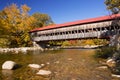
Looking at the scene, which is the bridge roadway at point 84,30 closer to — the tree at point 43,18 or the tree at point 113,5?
the tree at point 113,5

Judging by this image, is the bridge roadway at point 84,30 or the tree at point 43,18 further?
the tree at point 43,18

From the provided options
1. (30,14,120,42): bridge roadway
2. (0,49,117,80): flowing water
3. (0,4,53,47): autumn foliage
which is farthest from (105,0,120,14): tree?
(0,4,53,47): autumn foliage

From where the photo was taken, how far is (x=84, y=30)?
32156 mm

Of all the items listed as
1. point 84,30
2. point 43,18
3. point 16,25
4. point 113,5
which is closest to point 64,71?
point 113,5

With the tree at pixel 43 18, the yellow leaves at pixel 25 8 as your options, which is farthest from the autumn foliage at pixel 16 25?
the tree at pixel 43 18

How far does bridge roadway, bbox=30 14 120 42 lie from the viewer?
28.0m

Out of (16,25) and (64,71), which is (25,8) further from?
(64,71)

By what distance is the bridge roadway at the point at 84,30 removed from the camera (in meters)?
28.0

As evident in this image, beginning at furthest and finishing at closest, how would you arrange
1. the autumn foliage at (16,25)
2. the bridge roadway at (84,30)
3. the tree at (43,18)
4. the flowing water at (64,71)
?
the tree at (43,18) → the autumn foliage at (16,25) → the bridge roadway at (84,30) → the flowing water at (64,71)

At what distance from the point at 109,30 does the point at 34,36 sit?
71.3 ft

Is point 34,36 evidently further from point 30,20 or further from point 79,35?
point 79,35

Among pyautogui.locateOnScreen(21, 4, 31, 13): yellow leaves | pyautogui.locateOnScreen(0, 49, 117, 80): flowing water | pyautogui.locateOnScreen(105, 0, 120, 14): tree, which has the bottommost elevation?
pyautogui.locateOnScreen(0, 49, 117, 80): flowing water

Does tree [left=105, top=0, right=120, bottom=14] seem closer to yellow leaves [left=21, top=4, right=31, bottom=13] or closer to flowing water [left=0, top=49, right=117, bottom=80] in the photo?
flowing water [left=0, top=49, right=117, bottom=80]

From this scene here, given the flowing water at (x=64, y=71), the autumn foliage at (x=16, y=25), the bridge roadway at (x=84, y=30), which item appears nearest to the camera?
the flowing water at (x=64, y=71)
